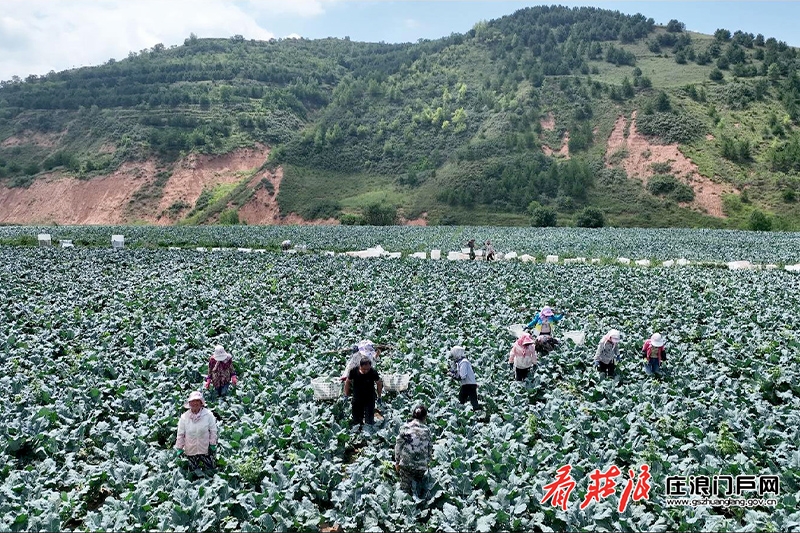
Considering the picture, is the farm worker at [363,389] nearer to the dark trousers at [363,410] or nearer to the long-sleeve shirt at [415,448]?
the dark trousers at [363,410]

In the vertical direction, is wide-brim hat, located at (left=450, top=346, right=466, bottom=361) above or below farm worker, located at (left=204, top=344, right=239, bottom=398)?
above

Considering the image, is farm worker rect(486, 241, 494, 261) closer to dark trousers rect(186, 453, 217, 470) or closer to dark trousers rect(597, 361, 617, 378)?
dark trousers rect(597, 361, 617, 378)

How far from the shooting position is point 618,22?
136 meters

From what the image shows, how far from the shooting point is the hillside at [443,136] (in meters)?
76.2

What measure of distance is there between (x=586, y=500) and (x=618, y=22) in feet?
488

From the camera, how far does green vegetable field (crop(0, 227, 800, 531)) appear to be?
294 inches

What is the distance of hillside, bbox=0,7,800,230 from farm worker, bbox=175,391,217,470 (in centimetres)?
6274

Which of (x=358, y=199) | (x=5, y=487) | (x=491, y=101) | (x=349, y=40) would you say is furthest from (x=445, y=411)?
(x=349, y=40)

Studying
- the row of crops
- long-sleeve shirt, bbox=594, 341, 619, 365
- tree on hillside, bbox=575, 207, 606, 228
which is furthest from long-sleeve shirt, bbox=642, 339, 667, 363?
tree on hillside, bbox=575, 207, 606, 228

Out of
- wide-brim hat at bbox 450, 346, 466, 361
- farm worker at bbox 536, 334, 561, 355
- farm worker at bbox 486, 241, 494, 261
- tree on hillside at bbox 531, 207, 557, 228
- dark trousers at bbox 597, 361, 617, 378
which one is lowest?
dark trousers at bbox 597, 361, 617, 378

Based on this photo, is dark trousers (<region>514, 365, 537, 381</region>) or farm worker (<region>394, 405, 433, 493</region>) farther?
dark trousers (<region>514, 365, 537, 381</region>)

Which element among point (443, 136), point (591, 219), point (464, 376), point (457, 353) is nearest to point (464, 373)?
point (464, 376)

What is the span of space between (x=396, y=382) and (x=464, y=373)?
4.97ft

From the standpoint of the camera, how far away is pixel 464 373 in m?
10.7
